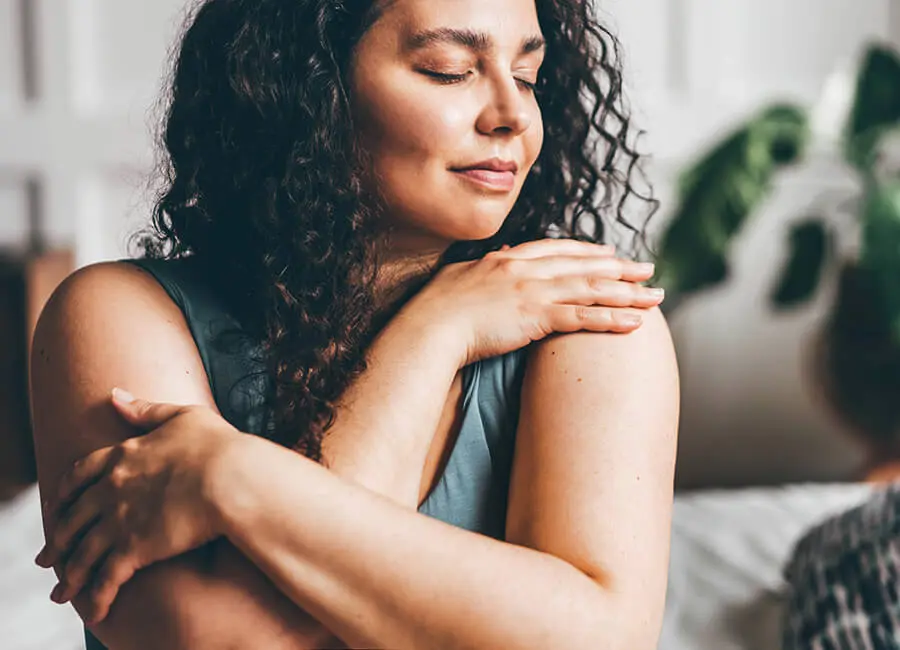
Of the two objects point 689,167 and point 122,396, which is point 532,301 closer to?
point 122,396

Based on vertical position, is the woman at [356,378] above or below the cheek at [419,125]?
below

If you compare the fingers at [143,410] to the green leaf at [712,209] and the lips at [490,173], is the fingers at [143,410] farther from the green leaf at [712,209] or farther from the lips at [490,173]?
the green leaf at [712,209]

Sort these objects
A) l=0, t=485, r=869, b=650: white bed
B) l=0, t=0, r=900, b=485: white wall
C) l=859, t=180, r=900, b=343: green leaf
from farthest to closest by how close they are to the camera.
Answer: l=0, t=0, r=900, b=485: white wall → l=859, t=180, r=900, b=343: green leaf → l=0, t=485, r=869, b=650: white bed

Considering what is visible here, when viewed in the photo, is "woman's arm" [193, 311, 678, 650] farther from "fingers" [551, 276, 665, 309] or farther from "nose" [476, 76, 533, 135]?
"nose" [476, 76, 533, 135]

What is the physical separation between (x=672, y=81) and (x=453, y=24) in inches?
95.8

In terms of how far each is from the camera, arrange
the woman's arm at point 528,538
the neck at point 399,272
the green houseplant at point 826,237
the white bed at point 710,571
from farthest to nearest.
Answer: the green houseplant at point 826,237, the white bed at point 710,571, the neck at point 399,272, the woman's arm at point 528,538

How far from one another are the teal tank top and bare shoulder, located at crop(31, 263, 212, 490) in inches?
1.5

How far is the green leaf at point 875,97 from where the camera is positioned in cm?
288

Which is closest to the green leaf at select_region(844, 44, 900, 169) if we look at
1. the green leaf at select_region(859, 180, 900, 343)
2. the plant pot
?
the green leaf at select_region(859, 180, 900, 343)

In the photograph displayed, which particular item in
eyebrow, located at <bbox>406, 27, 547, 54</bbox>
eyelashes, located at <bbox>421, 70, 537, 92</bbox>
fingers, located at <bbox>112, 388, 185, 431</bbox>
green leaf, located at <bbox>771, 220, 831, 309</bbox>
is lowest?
green leaf, located at <bbox>771, 220, 831, 309</bbox>

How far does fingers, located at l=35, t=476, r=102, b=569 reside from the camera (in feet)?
3.08

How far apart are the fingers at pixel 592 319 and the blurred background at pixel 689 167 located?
74.2 inches

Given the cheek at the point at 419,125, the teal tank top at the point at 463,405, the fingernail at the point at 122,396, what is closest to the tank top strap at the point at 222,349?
the teal tank top at the point at 463,405

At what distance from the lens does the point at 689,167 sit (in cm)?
296
